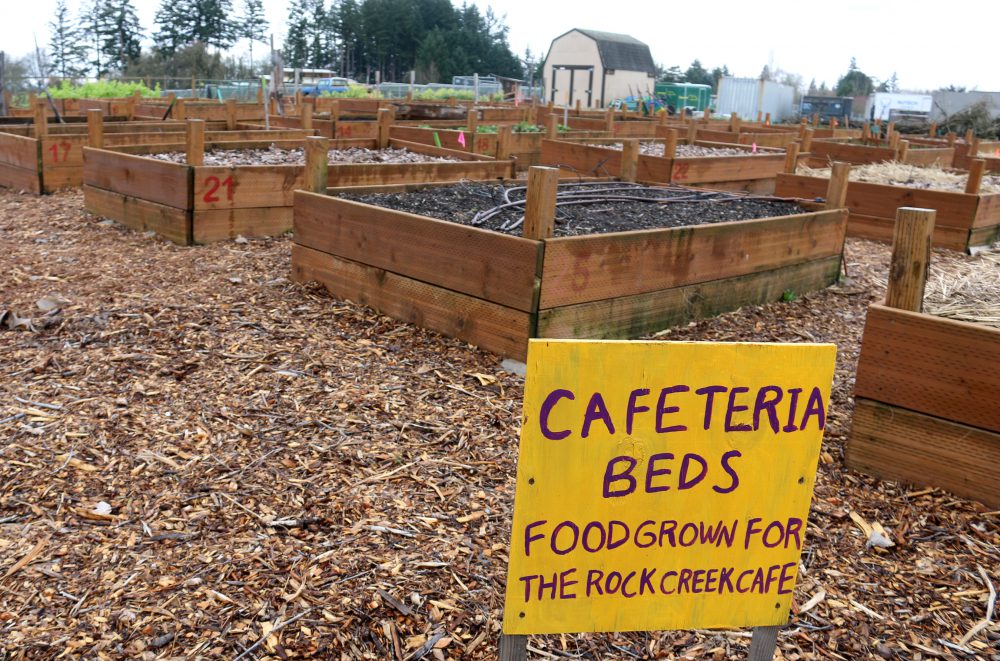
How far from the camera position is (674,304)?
6.77 m

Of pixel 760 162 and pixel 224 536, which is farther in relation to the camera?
pixel 760 162

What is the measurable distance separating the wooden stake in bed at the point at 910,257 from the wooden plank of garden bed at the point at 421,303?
2.16m

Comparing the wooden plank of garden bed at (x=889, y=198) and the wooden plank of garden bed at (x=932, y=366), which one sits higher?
the wooden plank of garden bed at (x=889, y=198)

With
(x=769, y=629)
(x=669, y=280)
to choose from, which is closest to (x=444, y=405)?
(x=669, y=280)

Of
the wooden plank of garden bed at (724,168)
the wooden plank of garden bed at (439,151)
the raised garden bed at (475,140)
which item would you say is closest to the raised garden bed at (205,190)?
the wooden plank of garden bed at (439,151)

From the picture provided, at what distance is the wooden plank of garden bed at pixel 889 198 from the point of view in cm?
1094

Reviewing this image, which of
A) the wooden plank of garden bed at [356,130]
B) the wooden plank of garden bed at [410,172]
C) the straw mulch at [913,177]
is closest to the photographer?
the wooden plank of garden bed at [410,172]

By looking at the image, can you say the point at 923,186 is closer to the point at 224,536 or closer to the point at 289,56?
the point at 224,536

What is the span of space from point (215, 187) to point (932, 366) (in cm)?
672

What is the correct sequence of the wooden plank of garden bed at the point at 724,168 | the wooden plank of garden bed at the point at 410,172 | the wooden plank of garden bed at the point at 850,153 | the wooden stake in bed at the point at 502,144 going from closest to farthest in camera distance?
the wooden plank of garden bed at the point at 410,172, the wooden stake in bed at the point at 502,144, the wooden plank of garden bed at the point at 724,168, the wooden plank of garden bed at the point at 850,153

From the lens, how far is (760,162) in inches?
565

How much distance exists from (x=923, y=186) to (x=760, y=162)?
9.38 feet

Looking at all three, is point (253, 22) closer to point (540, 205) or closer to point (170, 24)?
point (170, 24)

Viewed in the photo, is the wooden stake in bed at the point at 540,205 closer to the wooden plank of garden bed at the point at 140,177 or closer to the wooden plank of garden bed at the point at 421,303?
the wooden plank of garden bed at the point at 421,303
